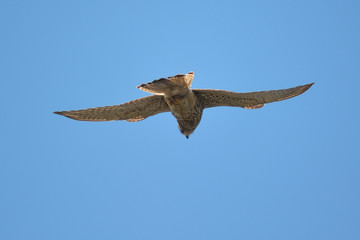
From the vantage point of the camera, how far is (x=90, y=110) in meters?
10.6

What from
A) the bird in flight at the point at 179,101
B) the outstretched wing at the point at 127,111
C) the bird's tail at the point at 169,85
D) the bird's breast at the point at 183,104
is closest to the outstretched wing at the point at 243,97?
the bird in flight at the point at 179,101

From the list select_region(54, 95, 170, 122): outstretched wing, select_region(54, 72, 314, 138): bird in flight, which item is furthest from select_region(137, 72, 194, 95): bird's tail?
select_region(54, 95, 170, 122): outstretched wing

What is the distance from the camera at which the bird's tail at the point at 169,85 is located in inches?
383

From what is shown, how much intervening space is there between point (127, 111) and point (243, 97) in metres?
2.84

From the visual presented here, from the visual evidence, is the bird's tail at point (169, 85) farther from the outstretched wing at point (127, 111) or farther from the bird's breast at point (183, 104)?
the outstretched wing at point (127, 111)

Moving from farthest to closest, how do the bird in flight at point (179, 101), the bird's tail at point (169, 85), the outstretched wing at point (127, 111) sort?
the outstretched wing at point (127, 111) → the bird in flight at point (179, 101) → the bird's tail at point (169, 85)

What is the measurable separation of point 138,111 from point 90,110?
128 cm

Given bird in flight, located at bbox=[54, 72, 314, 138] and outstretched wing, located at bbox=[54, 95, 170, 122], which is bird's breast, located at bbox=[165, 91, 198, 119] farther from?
outstretched wing, located at bbox=[54, 95, 170, 122]

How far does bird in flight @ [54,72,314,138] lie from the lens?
396 inches

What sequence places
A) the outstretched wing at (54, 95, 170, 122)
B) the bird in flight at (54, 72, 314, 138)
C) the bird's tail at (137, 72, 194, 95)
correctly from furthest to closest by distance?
1. the outstretched wing at (54, 95, 170, 122)
2. the bird in flight at (54, 72, 314, 138)
3. the bird's tail at (137, 72, 194, 95)

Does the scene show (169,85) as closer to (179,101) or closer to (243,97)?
(179,101)

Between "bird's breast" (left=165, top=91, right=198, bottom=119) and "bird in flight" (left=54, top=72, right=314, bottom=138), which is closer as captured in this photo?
"bird in flight" (left=54, top=72, right=314, bottom=138)

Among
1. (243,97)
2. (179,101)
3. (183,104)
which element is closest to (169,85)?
(179,101)

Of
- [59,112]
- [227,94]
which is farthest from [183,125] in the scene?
[59,112]
